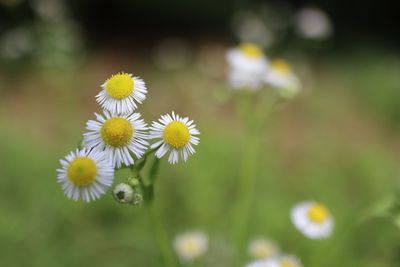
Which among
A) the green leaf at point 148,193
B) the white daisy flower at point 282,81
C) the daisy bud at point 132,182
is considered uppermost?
the white daisy flower at point 282,81

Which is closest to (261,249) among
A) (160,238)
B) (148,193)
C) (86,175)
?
(160,238)

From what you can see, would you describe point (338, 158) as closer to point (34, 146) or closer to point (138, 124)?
point (34, 146)

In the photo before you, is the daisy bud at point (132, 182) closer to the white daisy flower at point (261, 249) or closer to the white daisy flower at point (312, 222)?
the white daisy flower at point (312, 222)

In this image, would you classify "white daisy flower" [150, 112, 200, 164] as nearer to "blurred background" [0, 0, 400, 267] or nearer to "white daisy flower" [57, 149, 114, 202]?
"white daisy flower" [57, 149, 114, 202]

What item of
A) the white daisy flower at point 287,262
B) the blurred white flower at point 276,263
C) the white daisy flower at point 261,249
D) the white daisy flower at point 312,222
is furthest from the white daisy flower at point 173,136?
the white daisy flower at point 261,249

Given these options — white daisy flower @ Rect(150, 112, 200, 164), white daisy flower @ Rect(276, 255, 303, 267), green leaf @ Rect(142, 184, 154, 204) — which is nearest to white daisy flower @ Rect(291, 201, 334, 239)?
white daisy flower @ Rect(276, 255, 303, 267)
